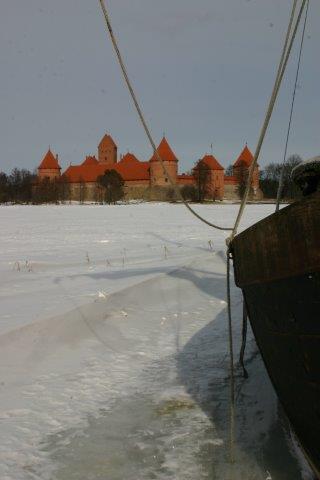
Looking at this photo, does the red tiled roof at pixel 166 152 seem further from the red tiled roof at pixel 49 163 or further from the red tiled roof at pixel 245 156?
the red tiled roof at pixel 49 163

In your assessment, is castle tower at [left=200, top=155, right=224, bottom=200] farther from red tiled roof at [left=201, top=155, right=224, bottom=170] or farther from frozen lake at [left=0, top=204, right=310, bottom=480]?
frozen lake at [left=0, top=204, right=310, bottom=480]

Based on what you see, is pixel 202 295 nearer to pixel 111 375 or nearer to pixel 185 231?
pixel 111 375

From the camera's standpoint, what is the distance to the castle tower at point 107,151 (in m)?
127

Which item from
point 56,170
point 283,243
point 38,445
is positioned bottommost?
point 38,445

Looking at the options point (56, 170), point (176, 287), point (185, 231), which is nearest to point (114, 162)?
point (56, 170)

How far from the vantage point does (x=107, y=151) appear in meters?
127

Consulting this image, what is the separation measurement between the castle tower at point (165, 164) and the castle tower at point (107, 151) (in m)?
18.2

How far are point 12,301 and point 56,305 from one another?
2.18 feet

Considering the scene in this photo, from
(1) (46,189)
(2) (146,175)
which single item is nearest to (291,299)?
(1) (46,189)

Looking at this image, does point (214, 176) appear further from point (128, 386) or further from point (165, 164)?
point (128, 386)

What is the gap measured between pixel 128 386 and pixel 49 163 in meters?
122

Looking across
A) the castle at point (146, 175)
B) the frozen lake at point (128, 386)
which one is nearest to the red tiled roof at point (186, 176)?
the castle at point (146, 175)

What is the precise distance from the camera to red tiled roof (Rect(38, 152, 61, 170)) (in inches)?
4845

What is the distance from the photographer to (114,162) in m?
127
